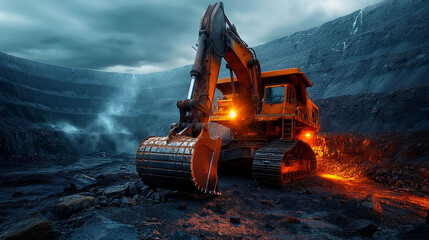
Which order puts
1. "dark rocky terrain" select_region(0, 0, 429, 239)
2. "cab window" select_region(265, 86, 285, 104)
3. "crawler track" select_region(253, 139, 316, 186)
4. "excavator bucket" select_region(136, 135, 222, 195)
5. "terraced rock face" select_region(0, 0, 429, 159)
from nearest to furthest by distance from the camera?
"dark rocky terrain" select_region(0, 0, 429, 239) → "excavator bucket" select_region(136, 135, 222, 195) → "crawler track" select_region(253, 139, 316, 186) → "cab window" select_region(265, 86, 285, 104) → "terraced rock face" select_region(0, 0, 429, 159)

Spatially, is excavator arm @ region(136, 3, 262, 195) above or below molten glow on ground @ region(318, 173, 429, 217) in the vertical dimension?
above

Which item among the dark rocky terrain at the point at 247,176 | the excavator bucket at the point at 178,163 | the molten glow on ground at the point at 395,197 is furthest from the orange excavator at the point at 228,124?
the molten glow on ground at the point at 395,197

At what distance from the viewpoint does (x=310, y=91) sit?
3350 cm

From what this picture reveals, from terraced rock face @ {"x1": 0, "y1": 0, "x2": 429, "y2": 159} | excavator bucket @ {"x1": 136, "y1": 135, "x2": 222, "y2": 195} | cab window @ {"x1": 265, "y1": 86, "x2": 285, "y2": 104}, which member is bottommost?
excavator bucket @ {"x1": 136, "y1": 135, "x2": 222, "y2": 195}

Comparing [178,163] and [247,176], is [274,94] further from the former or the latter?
[178,163]

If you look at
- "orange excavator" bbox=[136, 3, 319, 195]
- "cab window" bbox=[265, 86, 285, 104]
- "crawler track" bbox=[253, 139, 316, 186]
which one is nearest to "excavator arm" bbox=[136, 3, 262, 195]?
"orange excavator" bbox=[136, 3, 319, 195]

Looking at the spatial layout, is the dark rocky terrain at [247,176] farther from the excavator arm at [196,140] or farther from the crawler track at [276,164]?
the excavator arm at [196,140]

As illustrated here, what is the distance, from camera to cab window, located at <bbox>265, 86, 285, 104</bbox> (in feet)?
28.1

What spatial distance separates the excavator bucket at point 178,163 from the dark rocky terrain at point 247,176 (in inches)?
19.6

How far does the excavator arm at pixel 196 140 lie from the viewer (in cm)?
421

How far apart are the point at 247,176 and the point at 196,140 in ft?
18.7

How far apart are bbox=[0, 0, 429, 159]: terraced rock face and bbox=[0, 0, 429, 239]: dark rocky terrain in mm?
177

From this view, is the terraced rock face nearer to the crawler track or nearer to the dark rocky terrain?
the dark rocky terrain

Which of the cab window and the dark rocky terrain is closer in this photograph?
the dark rocky terrain
